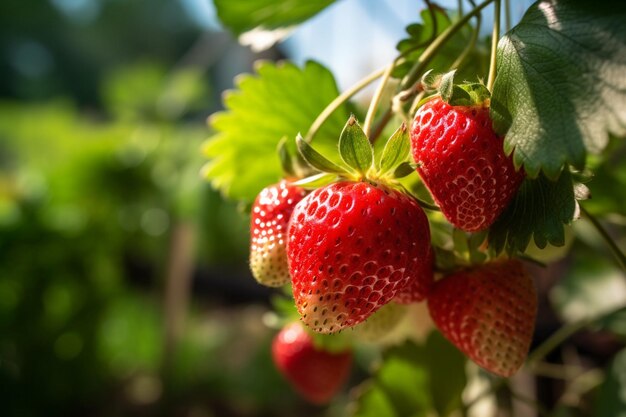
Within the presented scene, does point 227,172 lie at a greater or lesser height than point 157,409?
greater

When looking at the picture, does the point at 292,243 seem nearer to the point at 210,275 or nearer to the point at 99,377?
the point at 210,275

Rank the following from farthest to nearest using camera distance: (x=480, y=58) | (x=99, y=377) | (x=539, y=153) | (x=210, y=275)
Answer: (x=99, y=377) < (x=210, y=275) < (x=480, y=58) < (x=539, y=153)

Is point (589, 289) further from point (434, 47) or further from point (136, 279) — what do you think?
point (136, 279)

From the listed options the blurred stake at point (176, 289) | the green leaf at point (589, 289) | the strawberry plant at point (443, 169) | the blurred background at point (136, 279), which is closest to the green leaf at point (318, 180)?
the strawberry plant at point (443, 169)

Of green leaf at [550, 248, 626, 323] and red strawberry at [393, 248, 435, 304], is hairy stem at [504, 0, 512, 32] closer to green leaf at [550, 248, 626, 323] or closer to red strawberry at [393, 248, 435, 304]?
red strawberry at [393, 248, 435, 304]

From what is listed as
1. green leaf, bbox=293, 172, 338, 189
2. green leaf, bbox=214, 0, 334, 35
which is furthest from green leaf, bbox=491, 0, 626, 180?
green leaf, bbox=214, 0, 334, 35

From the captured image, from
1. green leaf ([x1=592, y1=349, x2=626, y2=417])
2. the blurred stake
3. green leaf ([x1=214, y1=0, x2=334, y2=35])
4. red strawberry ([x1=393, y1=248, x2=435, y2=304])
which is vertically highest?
green leaf ([x1=214, y1=0, x2=334, y2=35])

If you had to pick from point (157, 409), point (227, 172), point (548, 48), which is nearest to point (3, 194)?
point (157, 409)
